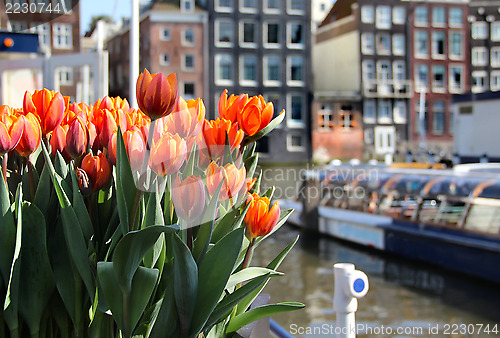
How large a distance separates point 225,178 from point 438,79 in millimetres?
34988

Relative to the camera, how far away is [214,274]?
81cm

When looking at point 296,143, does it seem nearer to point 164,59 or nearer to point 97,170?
point 164,59

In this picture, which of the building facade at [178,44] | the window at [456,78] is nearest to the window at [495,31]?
the window at [456,78]

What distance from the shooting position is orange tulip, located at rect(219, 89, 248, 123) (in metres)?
0.99

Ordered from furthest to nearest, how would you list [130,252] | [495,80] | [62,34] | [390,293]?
1. [495,80]
2. [62,34]
3. [390,293]
4. [130,252]

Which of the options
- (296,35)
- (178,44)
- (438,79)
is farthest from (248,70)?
(438,79)

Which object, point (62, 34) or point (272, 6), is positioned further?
point (272, 6)

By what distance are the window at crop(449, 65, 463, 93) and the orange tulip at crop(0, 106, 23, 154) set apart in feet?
115

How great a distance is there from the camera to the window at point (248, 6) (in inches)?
1247

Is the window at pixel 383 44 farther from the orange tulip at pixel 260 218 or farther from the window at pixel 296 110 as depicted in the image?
the orange tulip at pixel 260 218

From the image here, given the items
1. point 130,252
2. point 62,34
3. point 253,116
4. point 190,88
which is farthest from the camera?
point 190,88

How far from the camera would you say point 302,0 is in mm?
32406

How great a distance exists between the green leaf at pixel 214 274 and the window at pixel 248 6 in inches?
1256

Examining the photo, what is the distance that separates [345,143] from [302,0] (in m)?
7.67
